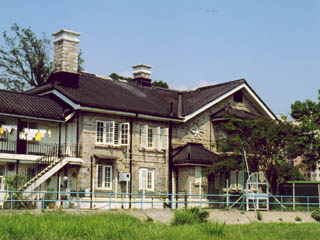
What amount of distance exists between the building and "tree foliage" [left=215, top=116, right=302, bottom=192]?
1.93 metres

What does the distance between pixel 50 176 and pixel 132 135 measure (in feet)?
19.4

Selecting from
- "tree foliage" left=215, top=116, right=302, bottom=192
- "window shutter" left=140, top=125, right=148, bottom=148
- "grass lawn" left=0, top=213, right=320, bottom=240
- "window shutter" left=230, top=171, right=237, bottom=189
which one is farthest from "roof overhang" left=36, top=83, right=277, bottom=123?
"grass lawn" left=0, top=213, right=320, bottom=240

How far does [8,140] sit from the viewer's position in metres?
30.8

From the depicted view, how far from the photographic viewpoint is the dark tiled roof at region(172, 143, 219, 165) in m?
34.9

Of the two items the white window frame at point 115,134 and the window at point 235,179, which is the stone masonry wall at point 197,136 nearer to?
the window at point 235,179

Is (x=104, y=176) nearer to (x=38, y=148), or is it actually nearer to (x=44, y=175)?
(x=38, y=148)

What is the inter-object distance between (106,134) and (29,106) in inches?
183

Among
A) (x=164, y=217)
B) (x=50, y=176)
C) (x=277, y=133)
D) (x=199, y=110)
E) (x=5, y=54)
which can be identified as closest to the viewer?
(x=164, y=217)

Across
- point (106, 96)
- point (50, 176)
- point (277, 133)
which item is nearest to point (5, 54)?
point (106, 96)

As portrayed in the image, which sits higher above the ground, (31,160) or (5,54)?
(5,54)

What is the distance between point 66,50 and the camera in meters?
34.6

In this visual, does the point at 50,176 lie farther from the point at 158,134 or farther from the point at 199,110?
the point at 199,110

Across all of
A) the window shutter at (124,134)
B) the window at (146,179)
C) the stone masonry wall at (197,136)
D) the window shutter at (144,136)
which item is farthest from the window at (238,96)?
the window shutter at (124,134)

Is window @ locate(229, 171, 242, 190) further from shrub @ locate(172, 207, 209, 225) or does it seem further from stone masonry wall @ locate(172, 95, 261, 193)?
shrub @ locate(172, 207, 209, 225)
